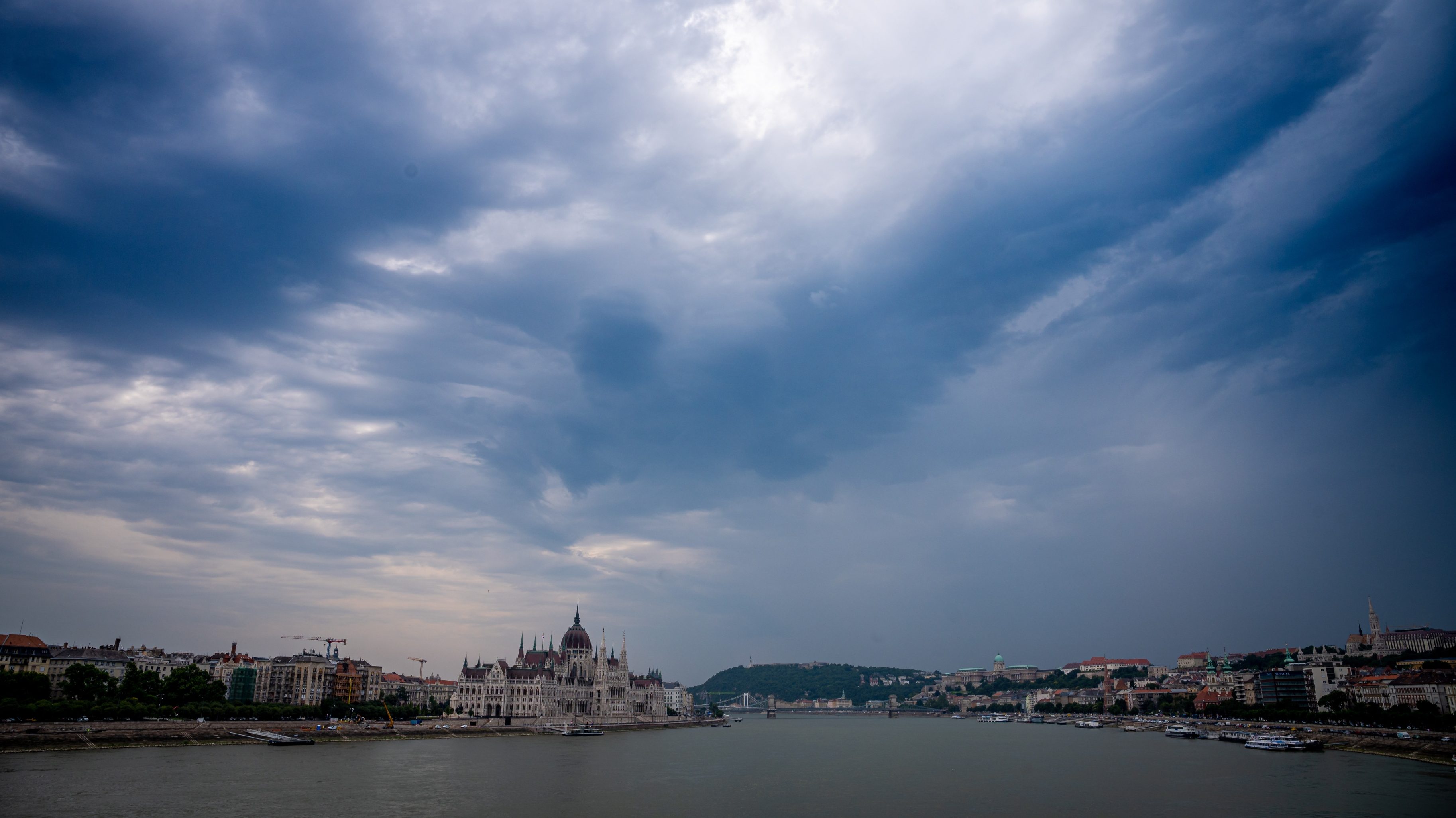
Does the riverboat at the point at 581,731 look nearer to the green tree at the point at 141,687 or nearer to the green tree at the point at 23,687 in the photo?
the green tree at the point at 141,687

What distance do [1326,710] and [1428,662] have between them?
2918 centimetres

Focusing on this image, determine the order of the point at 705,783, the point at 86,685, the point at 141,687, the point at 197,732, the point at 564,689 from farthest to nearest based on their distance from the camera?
the point at 564,689 → the point at 141,687 → the point at 86,685 → the point at 197,732 → the point at 705,783

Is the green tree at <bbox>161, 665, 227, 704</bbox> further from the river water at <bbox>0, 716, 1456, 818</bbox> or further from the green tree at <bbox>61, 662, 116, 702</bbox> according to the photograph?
the river water at <bbox>0, 716, 1456, 818</bbox>

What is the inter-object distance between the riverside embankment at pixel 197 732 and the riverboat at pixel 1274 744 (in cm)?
8813

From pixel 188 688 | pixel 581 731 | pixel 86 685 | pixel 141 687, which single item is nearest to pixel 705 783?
pixel 581 731

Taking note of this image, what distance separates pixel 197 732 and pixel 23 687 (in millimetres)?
17282

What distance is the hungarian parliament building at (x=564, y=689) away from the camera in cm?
13600

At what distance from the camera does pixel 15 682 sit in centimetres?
7738

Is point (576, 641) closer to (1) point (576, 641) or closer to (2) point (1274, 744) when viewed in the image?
(1) point (576, 641)

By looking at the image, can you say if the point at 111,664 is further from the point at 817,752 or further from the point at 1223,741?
the point at 1223,741

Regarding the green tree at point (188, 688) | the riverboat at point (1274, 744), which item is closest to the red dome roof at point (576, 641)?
the green tree at point (188, 688)

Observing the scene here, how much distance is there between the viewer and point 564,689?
5915 inches

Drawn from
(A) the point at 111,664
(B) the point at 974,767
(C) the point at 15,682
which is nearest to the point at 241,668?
(A) the point at 111,664

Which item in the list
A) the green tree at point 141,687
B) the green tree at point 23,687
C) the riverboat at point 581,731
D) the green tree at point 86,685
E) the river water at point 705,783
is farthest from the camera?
the riverboat at point 581,731
